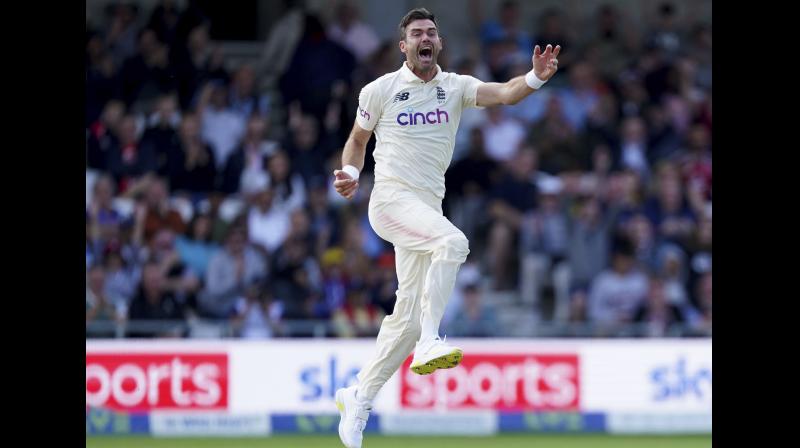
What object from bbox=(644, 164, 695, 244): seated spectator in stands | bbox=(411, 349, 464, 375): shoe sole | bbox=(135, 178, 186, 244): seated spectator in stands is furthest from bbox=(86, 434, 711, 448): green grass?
bbox=(411, 349, 464, 375): shoe sole

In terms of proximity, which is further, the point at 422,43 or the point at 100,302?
the point at 100,302

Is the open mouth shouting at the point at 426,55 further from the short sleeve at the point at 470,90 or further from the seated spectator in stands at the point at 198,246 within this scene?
the seated spectator in stands at the point at 198,246

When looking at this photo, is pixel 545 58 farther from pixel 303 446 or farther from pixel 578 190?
pixel 578 190

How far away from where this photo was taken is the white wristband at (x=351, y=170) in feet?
29.3

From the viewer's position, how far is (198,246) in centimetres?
1517

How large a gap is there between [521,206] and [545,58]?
274 inches

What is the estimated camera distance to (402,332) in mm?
9312

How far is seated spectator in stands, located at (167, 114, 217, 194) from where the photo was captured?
15.6 m

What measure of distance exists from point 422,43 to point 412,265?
137 cm

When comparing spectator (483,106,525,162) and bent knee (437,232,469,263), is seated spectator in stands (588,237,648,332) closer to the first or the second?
spectator (483,106,525,162)

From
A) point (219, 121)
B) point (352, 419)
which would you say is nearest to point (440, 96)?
point (352, 419)

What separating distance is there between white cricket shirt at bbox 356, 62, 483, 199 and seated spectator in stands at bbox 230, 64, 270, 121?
23.9 ft

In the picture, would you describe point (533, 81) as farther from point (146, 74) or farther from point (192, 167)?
point (146, 74)

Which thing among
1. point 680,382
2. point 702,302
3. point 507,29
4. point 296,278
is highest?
point 507,29
